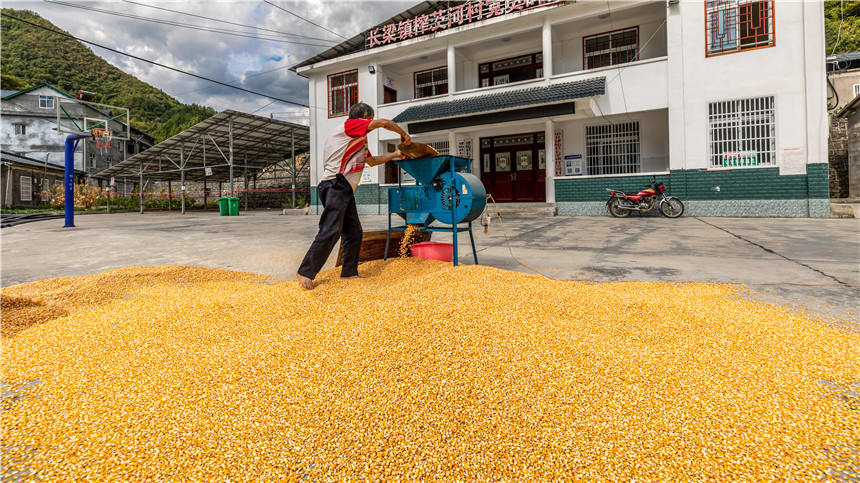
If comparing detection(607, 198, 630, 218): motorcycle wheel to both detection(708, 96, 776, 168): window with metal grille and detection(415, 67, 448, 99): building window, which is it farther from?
detection(415, 67, 448, 99): building window

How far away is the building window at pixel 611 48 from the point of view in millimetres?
11445

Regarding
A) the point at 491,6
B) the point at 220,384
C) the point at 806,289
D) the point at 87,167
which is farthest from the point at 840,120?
the point at 87,167

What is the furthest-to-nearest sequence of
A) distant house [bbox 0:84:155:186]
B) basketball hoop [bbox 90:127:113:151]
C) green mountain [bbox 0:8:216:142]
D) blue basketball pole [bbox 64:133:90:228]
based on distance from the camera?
green mountain [bbox 0:8:216:142] → distant house [bbox 0:84:155:186] → basketball hoop [bbox 90:127:113:151] → blue basketball pole [bbox 64:133:90:228]

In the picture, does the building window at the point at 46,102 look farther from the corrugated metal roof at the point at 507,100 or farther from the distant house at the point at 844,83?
the distant house at the point at 844,83

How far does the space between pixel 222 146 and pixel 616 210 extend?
17342 mm

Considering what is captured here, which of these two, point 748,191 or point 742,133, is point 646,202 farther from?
point 742,133

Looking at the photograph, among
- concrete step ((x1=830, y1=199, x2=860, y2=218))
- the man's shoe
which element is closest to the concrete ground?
the man's shoe

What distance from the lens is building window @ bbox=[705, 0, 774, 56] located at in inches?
361

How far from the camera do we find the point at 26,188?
20594 mm

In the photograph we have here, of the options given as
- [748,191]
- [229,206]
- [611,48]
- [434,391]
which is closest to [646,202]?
[748,191]

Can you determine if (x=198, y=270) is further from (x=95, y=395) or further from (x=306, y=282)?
(x=95, y=395)

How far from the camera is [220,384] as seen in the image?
1.42 metres

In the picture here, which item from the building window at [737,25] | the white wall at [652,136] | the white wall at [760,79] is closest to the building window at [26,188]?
the white wall at [652,136]

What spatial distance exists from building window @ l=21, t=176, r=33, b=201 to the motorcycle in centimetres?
2748
